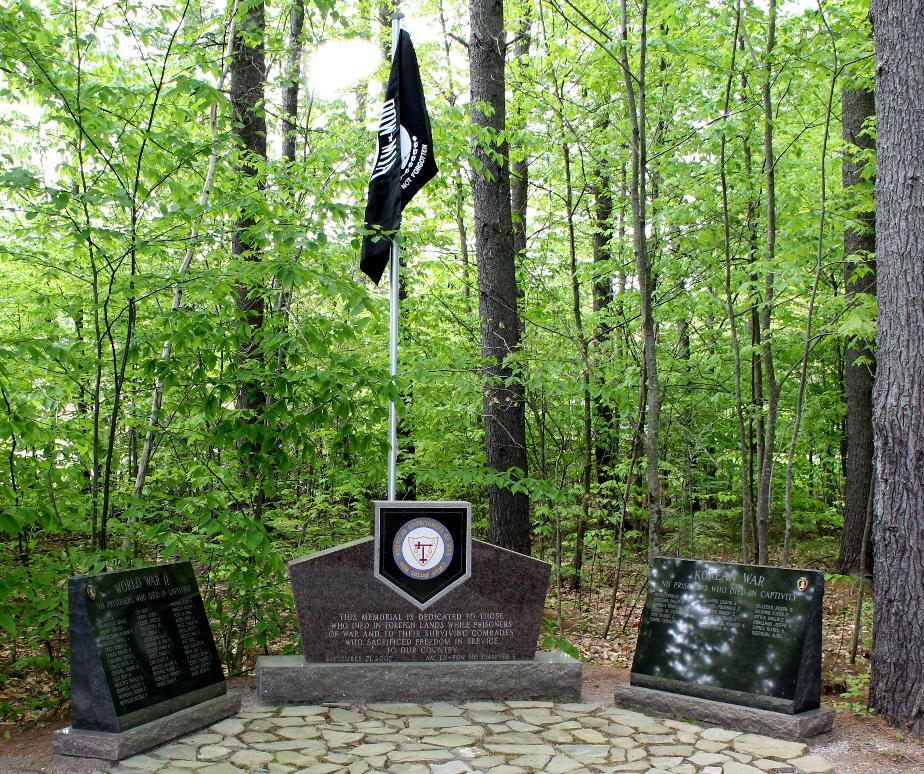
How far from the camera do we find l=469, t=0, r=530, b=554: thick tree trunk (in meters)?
8.18

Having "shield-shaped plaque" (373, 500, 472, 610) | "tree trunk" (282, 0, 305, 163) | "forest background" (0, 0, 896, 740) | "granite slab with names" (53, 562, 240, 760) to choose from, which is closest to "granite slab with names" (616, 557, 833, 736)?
"forest background" (0, 0, 896, 740)

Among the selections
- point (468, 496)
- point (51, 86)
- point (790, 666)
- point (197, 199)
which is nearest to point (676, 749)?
point (790, 666)

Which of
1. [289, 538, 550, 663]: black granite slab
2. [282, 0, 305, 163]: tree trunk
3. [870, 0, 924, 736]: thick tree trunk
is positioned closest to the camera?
[870, 0, 924, 736]: thick tree trunk

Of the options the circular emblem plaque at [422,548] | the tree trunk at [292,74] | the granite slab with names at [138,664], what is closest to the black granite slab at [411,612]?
the circular emblem plaque at [422,548]

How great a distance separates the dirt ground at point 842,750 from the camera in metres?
4.17

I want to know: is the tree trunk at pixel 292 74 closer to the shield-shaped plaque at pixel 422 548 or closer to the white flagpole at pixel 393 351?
the white flagpole at pixel 393 351

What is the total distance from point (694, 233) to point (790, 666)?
14.0ft

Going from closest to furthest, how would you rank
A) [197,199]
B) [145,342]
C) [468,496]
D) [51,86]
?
[51,86], [145,342], [197,199], [468,496]

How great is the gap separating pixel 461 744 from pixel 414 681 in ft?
2.81

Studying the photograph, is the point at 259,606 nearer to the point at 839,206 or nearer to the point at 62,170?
the point at 62,170

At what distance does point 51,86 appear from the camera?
177 inches

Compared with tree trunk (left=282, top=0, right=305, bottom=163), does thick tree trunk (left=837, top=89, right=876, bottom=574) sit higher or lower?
lower

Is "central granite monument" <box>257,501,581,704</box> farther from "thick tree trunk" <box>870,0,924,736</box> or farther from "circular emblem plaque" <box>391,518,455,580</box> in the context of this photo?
"thick tree trunk" <box>870,0,924,736</box>

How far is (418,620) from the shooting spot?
5.53m
